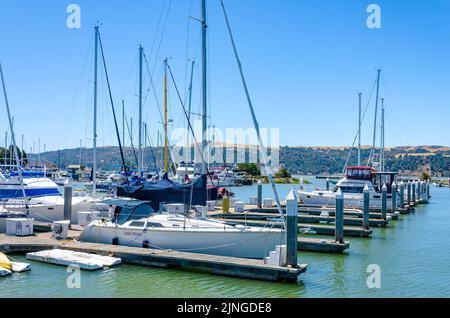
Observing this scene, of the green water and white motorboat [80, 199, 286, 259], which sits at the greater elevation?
white motorboat [80, 199, 286, 259]

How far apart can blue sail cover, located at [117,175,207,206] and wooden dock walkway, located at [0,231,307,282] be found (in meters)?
3.55

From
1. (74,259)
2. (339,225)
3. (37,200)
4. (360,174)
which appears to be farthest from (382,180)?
(74,259)

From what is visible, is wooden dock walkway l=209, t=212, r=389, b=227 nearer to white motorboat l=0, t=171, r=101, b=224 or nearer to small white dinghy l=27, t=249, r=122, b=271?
white motorboat l=0, t=171, r=101, b=224

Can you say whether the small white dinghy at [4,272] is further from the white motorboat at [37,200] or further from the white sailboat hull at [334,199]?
the white sailboat hull at [334,199]

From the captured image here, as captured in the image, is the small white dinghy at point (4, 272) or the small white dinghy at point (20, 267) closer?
the small white dinghy at point (4, 272)

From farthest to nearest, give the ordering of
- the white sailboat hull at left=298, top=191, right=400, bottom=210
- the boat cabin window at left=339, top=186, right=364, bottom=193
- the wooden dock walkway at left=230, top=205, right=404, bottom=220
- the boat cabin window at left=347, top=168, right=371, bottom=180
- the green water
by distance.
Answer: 1. the boat cabin window at left=347, top=168, right=371, bottom=180
2. the boat cabin window at left=339, top=186, right=364, bottom=193
3. the white sailboat hull at left=298, top=191, right=400, bottom=210
4. the wooden dock walkway at left=230, top=205, right=404, bottom=220
5. the green water

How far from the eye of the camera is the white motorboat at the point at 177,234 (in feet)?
63.6

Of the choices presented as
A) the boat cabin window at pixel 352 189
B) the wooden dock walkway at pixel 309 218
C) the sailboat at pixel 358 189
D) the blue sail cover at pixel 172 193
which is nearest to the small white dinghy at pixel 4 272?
the blue sail cover at pixel 172 193

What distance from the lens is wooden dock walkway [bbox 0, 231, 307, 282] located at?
55.3 ft

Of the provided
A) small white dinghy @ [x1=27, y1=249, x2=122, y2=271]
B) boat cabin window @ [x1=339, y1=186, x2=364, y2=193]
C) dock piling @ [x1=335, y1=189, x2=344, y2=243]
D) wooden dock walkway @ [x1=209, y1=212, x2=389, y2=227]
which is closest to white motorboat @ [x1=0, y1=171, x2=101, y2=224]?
small white dinghy @ [x1=27, y1=249, x2=122, y2=271]

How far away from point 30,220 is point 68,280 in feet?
25.3

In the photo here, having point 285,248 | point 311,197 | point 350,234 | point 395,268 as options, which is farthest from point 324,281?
point 311,197

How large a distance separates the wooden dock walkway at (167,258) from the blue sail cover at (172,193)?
3547mm

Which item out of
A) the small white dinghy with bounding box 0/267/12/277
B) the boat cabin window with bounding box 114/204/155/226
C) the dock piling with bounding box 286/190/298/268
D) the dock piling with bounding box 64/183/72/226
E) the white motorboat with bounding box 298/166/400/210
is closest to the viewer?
the dock piling with bounding box 286/190/298/268
